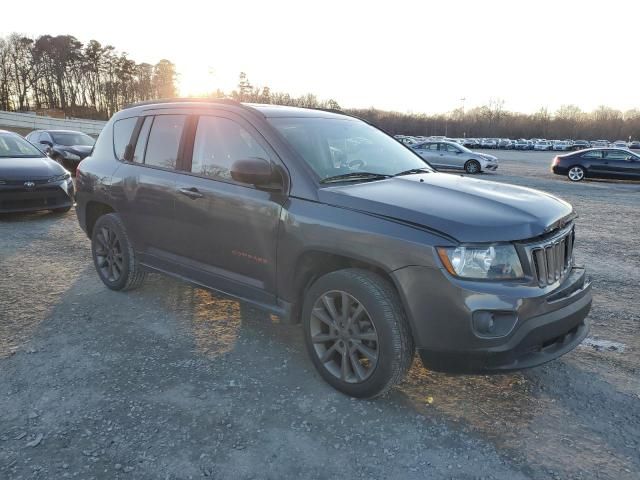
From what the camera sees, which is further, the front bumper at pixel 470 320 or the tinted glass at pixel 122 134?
the tinted glass at pixel 122 134

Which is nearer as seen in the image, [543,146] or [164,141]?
[164,141]

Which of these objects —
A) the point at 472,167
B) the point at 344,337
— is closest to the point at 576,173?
the point at 472,167

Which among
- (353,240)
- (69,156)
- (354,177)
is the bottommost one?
(69,156)

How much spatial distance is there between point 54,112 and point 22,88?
1583cm

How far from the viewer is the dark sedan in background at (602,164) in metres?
18.9

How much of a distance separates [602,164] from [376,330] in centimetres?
1996

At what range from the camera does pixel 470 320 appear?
8.50 ft

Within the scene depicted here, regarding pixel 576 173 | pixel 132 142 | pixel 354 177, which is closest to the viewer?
pixel 354 177

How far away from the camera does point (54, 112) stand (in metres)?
61.6

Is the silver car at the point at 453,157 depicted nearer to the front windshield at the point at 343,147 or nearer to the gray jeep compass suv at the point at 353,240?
the front windshield at the point at 343,147

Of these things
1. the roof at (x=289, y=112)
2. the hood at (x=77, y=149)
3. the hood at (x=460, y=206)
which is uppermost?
the roof at (x=289, y=112)

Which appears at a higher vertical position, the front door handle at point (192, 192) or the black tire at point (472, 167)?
the front door handle at point (192, 192)

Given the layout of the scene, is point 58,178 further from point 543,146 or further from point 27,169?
point 543,146

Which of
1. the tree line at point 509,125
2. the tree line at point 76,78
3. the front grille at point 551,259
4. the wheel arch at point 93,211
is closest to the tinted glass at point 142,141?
the wheel arch at point 93,211
